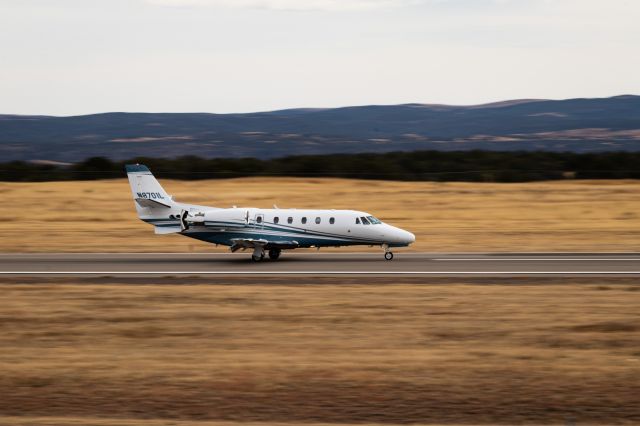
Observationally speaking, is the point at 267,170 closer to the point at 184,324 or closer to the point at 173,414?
the point at 184,324

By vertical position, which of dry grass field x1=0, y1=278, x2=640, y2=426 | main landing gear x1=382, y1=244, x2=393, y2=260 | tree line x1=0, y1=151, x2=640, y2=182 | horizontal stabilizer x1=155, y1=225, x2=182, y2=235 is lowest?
main landing gear x1=382, y1=244, x2=393, y2=260

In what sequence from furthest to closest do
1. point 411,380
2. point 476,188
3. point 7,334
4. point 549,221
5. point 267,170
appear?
point 267,170, point 476,188, point 549,221, point 7,334, point 411,380

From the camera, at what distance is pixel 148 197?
34.2 m

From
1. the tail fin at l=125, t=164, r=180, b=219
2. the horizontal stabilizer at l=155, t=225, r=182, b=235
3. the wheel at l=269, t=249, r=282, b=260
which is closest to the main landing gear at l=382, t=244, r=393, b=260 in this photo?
the wheel at l=269, t=249, r=282, b=260

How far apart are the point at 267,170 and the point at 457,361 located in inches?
2660

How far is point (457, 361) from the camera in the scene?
48.9 ft

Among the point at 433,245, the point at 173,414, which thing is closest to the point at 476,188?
the point at 433,245

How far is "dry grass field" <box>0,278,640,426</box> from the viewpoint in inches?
476

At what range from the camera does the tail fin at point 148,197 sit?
33.8m

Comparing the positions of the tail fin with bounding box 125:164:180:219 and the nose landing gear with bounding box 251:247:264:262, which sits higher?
the tail fin with bounding box 125:164:180:219

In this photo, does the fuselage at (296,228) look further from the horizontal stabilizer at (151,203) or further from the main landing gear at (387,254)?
the horizontal stabilizer at (151,203)

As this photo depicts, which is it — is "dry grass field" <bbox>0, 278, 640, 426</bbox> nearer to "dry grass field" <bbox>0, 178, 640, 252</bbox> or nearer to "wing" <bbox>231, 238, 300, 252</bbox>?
"wing" <bbox>231, 238, 300, 252</bbox>

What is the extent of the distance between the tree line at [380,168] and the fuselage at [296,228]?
40.9 m

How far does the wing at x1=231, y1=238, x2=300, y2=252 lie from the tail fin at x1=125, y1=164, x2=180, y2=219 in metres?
2.60
